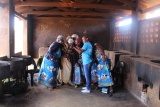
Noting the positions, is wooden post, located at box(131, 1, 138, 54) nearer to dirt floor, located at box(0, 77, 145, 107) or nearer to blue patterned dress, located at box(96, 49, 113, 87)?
dirt floor, located at box(0, 77, 145, 107)

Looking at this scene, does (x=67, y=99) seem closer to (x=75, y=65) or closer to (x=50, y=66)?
(x=50, y=66)

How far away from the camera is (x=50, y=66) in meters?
5.50

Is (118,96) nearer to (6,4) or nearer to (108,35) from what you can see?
(6,4)

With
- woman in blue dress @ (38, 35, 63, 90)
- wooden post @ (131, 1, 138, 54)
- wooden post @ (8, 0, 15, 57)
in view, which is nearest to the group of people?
woman in blue dress @ (38, 35, 63, 90)

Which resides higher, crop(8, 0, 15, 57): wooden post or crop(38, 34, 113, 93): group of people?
crop(8, 0, 15, 57): wooden post

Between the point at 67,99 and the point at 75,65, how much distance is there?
148cm

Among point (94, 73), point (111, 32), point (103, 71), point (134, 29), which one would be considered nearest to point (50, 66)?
point (94, 73)

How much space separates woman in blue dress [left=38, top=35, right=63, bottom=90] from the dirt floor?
0.25m

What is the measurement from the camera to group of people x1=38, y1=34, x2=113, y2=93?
17.1ft

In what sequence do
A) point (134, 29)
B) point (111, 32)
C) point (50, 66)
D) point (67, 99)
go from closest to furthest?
point (67, 99) → point (50, 66) → point (134, 29) → point (111, 32)

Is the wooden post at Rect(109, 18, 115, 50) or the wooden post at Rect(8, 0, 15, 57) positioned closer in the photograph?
the wooden post at Rect(8, 0, 15, 57)

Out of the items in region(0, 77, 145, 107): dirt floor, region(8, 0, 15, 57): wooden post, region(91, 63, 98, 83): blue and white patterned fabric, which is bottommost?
region(0, 77, 145, 107): dirt floor

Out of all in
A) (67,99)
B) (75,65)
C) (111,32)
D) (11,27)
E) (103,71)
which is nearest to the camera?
(67,99)

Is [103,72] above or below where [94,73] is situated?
above
